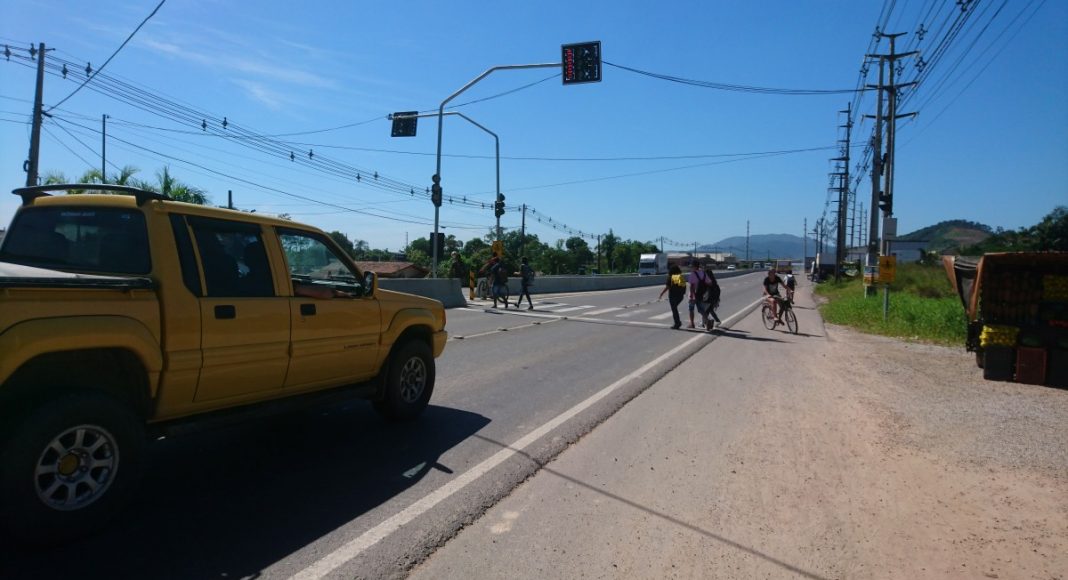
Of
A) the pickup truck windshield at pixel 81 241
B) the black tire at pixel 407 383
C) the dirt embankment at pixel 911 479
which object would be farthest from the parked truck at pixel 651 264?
the pickup truck windshield at pixel 81 241

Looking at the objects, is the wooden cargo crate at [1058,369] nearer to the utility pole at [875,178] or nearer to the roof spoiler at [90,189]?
the roof spoiler at [90,189]

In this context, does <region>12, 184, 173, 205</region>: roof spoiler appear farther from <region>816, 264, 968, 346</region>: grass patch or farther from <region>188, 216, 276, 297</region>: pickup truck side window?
<region>816, 264, 968, 346</region>: grass patch

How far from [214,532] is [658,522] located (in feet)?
8.98

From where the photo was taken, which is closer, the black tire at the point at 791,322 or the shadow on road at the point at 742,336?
the shadow on road at the point at 742,336

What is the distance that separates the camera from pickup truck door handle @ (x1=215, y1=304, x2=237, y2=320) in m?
4.18

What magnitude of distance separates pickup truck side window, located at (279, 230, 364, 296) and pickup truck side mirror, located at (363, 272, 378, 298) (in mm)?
41

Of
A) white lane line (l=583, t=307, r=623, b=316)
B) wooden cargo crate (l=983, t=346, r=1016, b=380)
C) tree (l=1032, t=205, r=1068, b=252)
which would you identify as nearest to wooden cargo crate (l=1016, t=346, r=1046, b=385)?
wooden cargo crate (l=983, t=346, r=1016, b=380)

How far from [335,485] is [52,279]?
7.22 ft

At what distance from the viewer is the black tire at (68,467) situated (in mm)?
3166

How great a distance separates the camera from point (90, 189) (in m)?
4.49

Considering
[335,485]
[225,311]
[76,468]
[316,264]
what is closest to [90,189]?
[225,311]

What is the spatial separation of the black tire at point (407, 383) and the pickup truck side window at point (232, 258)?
5.35ft

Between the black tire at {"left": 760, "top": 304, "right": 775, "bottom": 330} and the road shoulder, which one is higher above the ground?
the black tire at {"left": 760, "top": 304, "right": 775, "bottom": 330}

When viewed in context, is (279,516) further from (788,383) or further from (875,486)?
(788,383)
